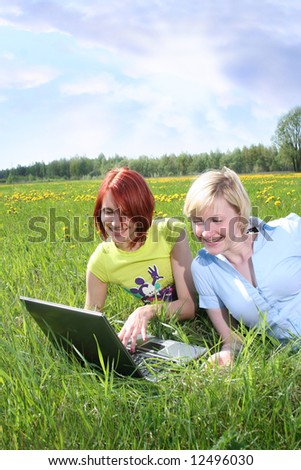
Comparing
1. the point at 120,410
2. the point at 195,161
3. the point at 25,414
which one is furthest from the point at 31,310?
the point at 195,161

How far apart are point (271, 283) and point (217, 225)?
0.43 metres

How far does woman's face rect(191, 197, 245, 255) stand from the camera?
244 cm

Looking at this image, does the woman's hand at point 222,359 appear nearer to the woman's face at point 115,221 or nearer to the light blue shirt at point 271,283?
the light blue shirt at point 271,283

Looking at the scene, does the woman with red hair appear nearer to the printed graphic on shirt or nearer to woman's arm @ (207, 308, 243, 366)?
the printed graphic on shirt

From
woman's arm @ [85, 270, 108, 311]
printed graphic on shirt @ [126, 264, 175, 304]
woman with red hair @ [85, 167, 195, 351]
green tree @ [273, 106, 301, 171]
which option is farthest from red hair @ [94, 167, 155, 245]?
green tree @ [273, 106, 301, 171]

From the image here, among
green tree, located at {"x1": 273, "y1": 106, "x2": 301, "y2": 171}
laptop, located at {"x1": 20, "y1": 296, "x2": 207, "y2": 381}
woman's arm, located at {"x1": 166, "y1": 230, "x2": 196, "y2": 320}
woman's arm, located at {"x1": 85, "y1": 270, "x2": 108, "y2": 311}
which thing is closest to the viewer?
→ laptop, located at {"x1": 20, "y1": 296, "x2": 207, "y2": 381}

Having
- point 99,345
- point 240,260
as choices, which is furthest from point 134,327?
point 240,260

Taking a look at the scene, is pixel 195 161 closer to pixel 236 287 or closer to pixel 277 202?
pixel 277 202

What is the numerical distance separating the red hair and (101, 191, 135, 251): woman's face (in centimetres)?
3

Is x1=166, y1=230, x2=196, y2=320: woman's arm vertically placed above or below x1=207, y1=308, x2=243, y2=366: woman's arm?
above

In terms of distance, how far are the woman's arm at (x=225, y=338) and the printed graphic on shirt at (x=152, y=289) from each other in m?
0.45

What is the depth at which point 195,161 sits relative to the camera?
33.6 m

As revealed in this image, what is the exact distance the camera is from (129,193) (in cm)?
274

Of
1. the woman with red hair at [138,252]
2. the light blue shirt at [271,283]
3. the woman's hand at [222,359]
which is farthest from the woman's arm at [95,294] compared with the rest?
the woman's hand at [222,359]
